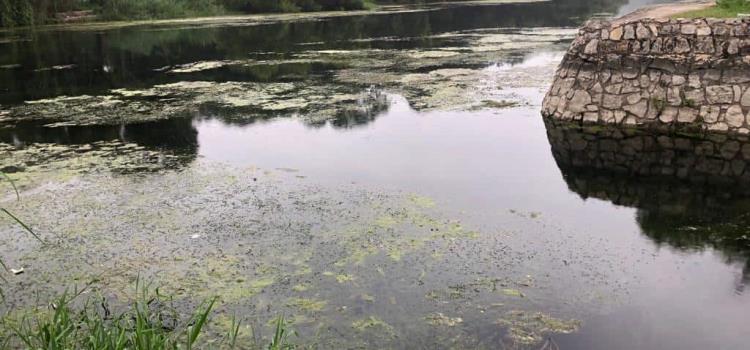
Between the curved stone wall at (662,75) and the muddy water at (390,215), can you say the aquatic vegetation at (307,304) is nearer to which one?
the muddy water at (390,215)

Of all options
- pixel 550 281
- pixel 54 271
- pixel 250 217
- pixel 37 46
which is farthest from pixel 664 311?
pixel 37 46

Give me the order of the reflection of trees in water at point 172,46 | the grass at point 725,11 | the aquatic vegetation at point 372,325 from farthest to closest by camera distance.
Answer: the reflection of trees in water at point 172,46, the grass at point 725,11, the aquatic vegetation at point 372,325

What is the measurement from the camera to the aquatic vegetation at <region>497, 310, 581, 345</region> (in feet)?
13.9

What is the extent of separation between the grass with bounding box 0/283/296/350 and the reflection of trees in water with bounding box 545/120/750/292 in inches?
160

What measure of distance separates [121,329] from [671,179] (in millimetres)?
6511

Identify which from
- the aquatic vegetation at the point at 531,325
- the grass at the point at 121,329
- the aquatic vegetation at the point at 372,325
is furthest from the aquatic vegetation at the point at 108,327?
the aquatic vegetation at the point at 531,325

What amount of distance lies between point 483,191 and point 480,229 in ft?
4.16

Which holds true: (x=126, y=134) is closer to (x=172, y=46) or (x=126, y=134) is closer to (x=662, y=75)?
(x=662, y=75)

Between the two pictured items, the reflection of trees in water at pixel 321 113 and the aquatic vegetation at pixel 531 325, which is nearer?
the aquatic vegetation at pixel 531 325

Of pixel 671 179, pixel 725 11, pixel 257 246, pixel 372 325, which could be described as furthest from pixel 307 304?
pixel 725 11

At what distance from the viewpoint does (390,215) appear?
6.56 meters

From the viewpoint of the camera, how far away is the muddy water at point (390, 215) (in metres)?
4.60

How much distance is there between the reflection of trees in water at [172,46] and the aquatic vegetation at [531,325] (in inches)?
488

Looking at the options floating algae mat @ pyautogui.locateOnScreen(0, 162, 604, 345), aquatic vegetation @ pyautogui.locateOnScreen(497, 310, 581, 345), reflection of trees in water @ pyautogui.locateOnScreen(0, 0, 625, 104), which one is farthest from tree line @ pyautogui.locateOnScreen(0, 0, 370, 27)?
aquatic vegetation @ pyautogui.locateOnScreen(497, 310, 581, 345)
